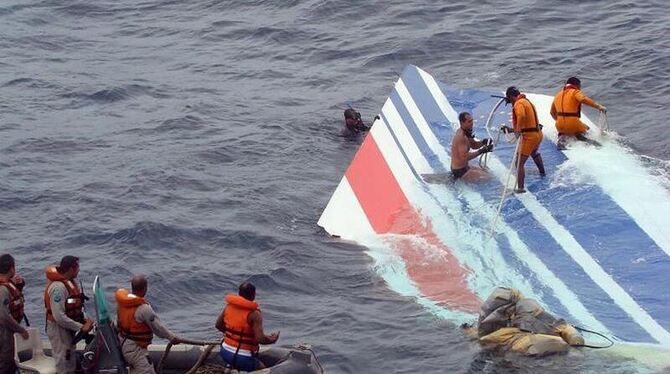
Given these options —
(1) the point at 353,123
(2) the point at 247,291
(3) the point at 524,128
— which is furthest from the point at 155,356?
(1) the point at 353,123

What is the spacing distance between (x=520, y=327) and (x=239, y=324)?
3630mm

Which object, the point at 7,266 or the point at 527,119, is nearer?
the point at 7,266

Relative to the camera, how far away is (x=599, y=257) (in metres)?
16.5

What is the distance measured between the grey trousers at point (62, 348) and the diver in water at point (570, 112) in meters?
9.80

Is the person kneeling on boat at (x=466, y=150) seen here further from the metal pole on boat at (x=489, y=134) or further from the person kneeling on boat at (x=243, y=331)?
the person kneeling on boat at (x=243, y=331)

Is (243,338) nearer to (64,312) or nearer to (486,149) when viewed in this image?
→ (64,312)

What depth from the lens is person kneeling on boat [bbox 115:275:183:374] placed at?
12555mm

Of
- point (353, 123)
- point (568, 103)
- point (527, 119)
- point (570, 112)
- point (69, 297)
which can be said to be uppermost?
point (527, 119)

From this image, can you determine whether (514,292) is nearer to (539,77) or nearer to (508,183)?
(508,183)

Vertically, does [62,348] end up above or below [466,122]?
below

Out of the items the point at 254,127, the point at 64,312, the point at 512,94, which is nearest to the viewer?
the point at 64,312

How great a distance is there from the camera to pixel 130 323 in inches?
500

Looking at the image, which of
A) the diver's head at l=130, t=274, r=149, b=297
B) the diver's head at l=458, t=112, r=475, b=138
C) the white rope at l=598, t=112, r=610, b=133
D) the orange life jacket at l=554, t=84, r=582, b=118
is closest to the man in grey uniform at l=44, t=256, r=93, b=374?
the diver's head at l=130, t=274, r=149, b=297

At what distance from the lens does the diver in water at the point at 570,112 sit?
64.4ft
